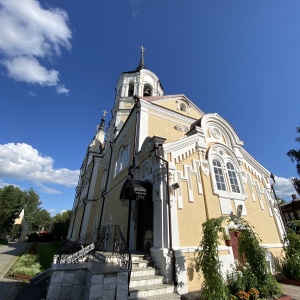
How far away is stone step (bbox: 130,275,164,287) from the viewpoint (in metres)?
5.52

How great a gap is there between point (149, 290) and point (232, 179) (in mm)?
7226

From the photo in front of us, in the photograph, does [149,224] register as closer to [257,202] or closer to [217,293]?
[217,293]

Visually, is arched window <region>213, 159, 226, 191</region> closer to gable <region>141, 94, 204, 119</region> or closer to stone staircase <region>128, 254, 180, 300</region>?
stone staircase <region>128, 254, 180, 300</region>

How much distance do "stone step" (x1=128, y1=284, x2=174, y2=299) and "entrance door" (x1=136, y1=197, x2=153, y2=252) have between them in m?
2.40

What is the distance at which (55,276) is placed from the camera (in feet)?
14.7

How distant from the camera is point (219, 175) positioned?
9.87m

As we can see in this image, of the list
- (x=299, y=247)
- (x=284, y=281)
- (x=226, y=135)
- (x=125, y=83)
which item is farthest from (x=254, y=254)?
(x=125, y=83)

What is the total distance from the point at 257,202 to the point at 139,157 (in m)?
7.16

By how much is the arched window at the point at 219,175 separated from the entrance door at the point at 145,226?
3755 mm

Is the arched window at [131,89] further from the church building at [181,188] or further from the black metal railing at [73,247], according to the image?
the black metal railing at [73,247]

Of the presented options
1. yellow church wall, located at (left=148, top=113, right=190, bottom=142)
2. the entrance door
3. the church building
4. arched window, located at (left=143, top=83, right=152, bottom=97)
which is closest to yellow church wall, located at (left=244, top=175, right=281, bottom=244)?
the church building

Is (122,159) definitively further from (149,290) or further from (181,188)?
(149,290)

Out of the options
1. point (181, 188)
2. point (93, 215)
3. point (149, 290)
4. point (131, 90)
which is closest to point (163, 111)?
point (181, 188)

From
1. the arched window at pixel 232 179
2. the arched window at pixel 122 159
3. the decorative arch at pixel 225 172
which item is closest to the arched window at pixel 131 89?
the arched window at pixel 122 159
